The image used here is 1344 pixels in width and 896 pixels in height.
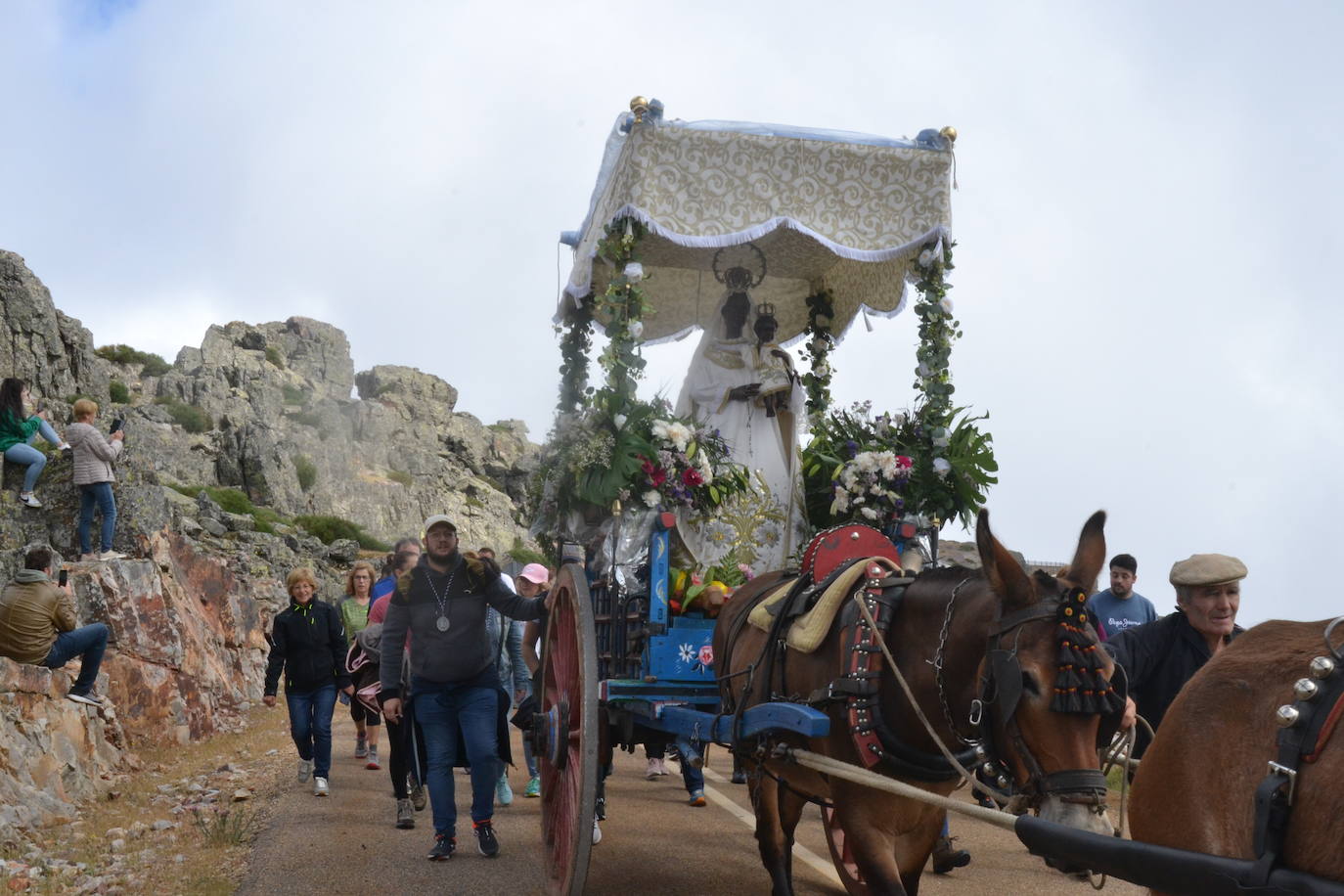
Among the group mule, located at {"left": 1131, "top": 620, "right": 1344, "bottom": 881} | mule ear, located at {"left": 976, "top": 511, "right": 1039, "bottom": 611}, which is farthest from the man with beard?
mule, located at {"left": 1131, "top": 620, "right": 1344, "bottom": 881}

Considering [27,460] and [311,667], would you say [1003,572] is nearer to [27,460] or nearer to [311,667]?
[311,667]

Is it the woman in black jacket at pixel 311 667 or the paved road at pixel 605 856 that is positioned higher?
the woman in black jacket at pixel 311 667

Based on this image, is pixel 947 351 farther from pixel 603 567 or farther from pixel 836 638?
pixel 836 638

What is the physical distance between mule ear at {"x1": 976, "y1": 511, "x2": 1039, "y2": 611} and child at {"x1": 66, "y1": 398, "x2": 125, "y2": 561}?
11.1 meters

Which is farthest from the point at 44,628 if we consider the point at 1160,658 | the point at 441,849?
the point at 1160,658

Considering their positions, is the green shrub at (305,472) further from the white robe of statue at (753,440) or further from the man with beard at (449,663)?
the man with beard at (449,663)

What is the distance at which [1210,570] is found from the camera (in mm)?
4355

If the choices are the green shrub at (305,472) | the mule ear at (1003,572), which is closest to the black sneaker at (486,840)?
the mule ear at (1003,572)

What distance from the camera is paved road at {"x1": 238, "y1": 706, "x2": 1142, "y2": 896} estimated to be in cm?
639

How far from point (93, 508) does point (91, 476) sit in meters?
0.42

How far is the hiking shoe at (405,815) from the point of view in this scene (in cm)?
819

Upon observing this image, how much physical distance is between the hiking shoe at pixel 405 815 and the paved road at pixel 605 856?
0.26ft

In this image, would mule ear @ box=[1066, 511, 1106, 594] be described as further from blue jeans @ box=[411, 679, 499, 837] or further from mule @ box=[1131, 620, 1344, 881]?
blue jeans @ box=[411, 679, 499, 837]

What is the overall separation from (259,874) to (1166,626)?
514cm
